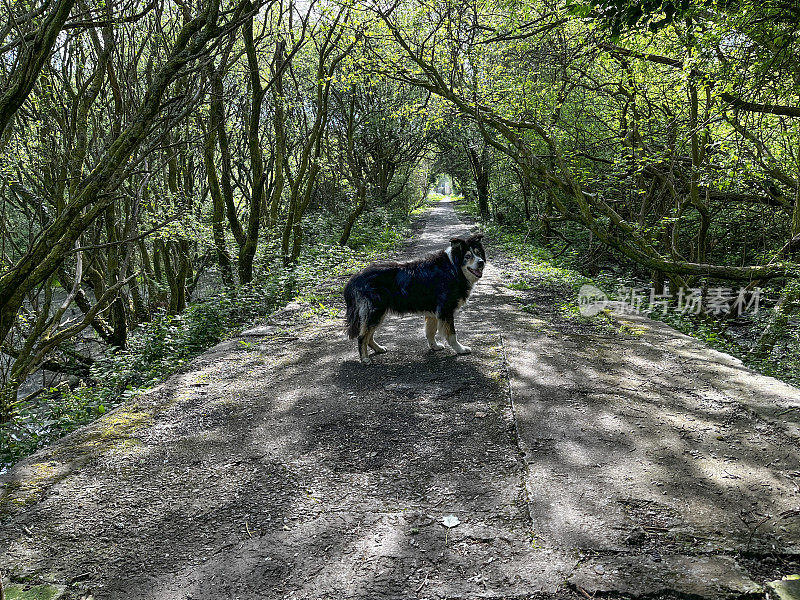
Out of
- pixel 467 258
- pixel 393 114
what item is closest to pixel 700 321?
pixel 467 258

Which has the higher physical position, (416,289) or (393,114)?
(393,114)

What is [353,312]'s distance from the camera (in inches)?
250

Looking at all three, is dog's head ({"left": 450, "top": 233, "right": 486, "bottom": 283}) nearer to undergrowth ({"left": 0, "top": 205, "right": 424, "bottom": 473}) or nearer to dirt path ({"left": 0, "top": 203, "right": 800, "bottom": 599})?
dirt path ({"left": 0, "top": 203, "right": 800, "bottom": 599})

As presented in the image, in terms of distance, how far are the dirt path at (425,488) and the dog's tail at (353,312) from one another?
0.55 m

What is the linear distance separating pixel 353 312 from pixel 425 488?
3097mm

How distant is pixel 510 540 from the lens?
9.63 feet

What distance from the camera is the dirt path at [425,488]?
271 centimetres

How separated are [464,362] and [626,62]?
759cm

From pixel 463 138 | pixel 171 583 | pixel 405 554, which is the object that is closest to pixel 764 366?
pixel 405 554

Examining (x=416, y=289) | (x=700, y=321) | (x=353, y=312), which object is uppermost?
(x=416, y=289)

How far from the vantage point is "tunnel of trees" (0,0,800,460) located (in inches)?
153

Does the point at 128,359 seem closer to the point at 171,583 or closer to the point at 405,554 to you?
the point at 171,583

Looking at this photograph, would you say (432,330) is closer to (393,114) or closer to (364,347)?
(364,347)

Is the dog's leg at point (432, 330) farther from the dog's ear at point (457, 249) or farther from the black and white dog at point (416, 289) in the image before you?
the dog's ear at point (457, 249)
